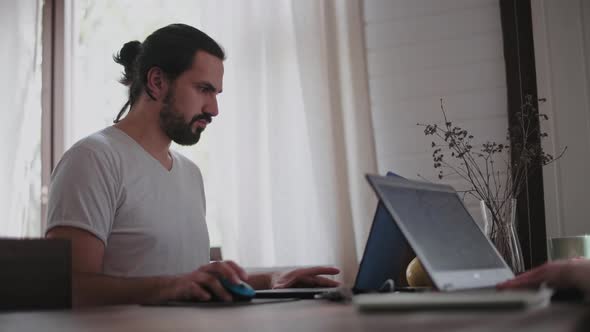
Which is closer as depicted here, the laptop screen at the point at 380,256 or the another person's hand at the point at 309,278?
the laptop screen at the point at 380,256

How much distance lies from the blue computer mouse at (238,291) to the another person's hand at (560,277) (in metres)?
0.45

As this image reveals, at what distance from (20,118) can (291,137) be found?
62.2 inches

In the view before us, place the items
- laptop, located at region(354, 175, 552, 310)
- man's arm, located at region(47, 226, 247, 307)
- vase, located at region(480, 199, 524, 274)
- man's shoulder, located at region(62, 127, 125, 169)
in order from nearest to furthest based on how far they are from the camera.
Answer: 1. laptop, located at region(354, 175, 552, 310)
2. man's arm, located at region(47, 226, 247, 307)
3. vase, located at region(480, 199, 524, 274)
4. man's shoulder, located at region(62, 127, 125, 169)

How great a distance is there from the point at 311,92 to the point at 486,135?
836 mm

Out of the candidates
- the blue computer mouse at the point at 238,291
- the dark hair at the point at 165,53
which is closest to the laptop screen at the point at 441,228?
the blue computer mouse at the point at 238,291

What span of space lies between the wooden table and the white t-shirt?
0.77 m

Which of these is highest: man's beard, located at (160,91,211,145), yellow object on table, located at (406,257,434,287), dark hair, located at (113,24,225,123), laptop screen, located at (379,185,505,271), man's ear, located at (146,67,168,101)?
dark hair, located at (113,24,225,123)

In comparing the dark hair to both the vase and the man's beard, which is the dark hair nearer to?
the man's beard

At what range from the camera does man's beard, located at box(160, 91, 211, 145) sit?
2.42 meters

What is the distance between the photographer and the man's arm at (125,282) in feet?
4.63

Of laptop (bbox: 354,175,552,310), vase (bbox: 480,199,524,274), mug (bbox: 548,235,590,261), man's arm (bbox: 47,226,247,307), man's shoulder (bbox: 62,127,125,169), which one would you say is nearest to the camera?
laptop (bbox: 354,175,552,310)

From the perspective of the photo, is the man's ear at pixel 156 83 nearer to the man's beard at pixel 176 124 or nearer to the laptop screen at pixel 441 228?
the man's beard at pixel 176 124

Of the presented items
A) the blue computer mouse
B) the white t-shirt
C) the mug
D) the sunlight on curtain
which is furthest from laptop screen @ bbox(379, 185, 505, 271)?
the sunlight on curtain

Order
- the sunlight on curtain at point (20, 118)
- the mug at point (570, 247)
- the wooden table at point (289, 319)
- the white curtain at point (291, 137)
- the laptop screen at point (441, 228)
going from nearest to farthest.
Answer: the wooden table at point (289, 319)
the laptop screen at point (441, 228)
the mug at point (570, 247)
the white curtain at point (291, 137)
the sunlight on curtain at point (20, 118)
